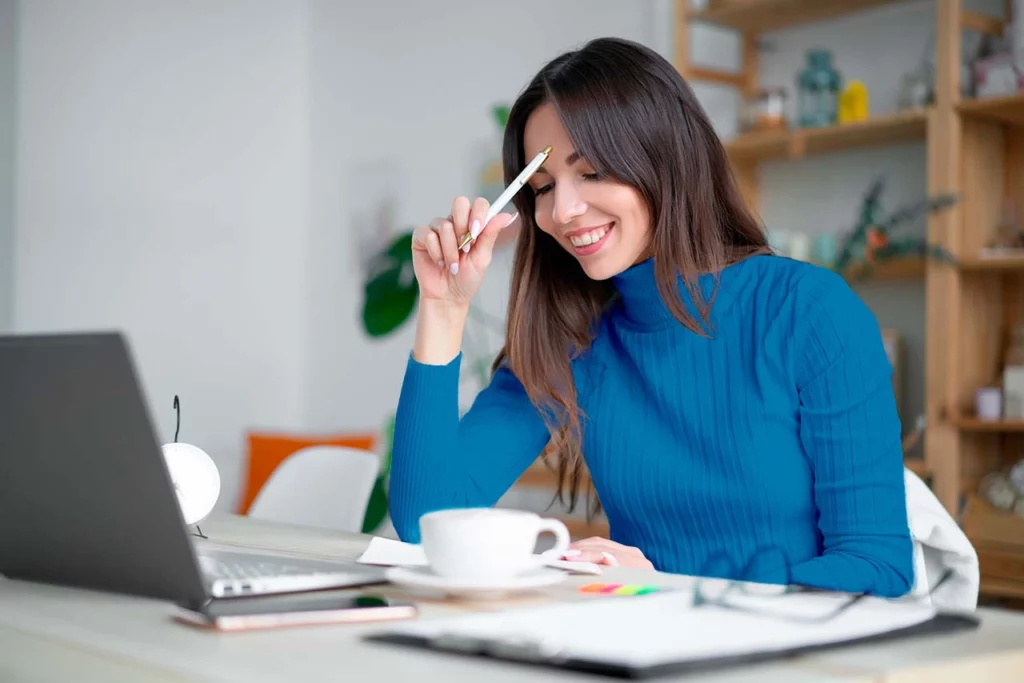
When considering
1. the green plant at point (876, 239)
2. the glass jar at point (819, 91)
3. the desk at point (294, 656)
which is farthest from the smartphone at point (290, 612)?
the glass jar at point (819, 91)

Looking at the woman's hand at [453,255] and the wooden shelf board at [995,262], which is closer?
the woman's hand at [453,255]

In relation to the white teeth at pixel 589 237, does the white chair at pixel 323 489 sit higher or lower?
lower

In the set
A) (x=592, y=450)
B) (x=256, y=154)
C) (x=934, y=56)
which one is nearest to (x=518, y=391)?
(x=592, y=450)

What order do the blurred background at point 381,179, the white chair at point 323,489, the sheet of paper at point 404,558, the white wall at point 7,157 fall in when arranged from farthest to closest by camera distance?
1. the white wall at point 7,157
2. the blurred background at point 381,179
3. the white chair at point 323,489
4. the sheet of paper at point 404,558

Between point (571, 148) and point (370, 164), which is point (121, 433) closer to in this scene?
point (571, 148)

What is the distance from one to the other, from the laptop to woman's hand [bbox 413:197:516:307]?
57cm

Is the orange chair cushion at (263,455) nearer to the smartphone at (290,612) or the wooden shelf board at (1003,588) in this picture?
the wooden shelf board at (1003,588)

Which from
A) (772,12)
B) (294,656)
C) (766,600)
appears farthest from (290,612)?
(772,12)

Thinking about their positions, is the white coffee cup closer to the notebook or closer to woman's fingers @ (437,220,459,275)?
the notebook

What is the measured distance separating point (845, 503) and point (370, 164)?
145 inches

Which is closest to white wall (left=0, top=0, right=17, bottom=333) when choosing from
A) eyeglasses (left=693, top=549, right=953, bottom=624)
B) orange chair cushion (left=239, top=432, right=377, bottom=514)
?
orange chair cushion (left=239, top=432, right=377, bottom=514)

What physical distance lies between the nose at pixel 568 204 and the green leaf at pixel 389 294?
2913 mm

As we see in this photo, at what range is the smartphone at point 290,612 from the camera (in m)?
0.78

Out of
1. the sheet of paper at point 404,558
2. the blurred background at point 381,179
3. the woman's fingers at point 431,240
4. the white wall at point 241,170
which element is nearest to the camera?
the sheet of paper at point 404,558
